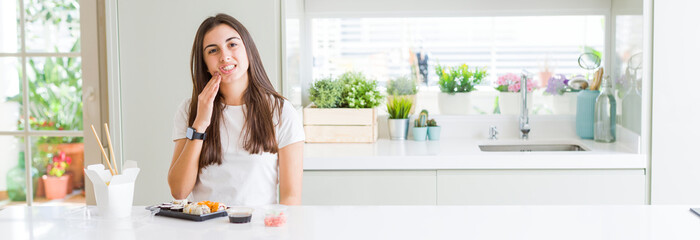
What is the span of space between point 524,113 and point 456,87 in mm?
385

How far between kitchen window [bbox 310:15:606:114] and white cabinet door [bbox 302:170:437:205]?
0.88 m

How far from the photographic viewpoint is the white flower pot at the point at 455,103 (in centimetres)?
386

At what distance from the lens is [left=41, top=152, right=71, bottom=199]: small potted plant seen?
11.8 ft

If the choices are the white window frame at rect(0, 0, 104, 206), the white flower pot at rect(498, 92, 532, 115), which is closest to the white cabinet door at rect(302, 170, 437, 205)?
the white flower pot at rect(498, 92, 532, 115)

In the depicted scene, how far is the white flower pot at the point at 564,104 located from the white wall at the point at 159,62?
1.55 metres

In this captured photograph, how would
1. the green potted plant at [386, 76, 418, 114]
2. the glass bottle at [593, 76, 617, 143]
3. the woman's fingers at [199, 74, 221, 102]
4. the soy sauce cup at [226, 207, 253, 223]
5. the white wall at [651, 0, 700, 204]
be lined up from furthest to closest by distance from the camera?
the green potted plant at [386, 76, 418, 114] < the glass bottle at [593, 76, 617, 143] < the white wall at [651, 0, 700, 204] < the woman's fingers at [199, 74, 221, 102] < the soy sauce cup at [226, 207, 253, 223]

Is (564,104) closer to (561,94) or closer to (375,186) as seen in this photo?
(561,94)

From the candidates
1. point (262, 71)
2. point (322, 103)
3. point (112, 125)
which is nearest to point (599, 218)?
point (262, 71)

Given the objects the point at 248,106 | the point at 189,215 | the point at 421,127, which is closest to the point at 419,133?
the point at 421,127

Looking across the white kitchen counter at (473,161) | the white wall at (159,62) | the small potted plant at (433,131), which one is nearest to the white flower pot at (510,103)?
the small potted plant at (433,131)

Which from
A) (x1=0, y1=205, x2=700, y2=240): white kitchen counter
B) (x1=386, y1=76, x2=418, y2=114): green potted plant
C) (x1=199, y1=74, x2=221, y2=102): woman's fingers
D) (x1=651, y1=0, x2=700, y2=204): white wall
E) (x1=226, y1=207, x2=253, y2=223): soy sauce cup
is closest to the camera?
(x1=0, y1=205, x2=700, y2=240): white kitchen counter

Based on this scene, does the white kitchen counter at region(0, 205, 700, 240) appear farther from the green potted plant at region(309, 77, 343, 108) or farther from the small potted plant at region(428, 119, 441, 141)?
the small potted plant at region(428, 119, 441, 141)

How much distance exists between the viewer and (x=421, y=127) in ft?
11.9

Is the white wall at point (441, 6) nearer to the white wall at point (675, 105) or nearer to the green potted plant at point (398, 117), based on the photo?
the green potted plant at point (398, 117)
